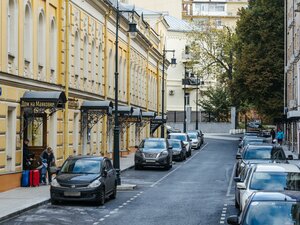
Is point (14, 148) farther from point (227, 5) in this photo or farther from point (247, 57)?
point (227, 5)

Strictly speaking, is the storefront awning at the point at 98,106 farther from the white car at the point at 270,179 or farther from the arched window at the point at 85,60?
the white car at the point at 270,179

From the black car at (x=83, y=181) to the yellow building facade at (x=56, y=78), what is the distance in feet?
8.98

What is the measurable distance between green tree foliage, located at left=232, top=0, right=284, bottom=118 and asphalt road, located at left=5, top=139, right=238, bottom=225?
26762 millimetres

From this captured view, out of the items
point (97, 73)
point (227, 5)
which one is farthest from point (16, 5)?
point (227, 5)

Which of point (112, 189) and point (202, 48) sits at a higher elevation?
point (202, 48)

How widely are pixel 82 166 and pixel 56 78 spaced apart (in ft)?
29.4

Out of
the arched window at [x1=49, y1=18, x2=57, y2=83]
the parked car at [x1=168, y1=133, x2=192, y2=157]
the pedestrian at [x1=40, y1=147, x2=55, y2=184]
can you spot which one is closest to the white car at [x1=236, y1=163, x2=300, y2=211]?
the pedestrian at [x1=40, y1=147, x2=55, y2=184]

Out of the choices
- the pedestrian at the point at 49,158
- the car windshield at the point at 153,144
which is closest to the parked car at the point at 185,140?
the car windshield at the point at 153,144

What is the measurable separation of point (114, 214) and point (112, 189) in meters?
3.92

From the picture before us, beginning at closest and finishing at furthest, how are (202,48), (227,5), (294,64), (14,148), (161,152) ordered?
1. (14,148)
2. (161,152)
3. (294,64)
4. (202,48)
5. (227,5)

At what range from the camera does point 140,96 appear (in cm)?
5944

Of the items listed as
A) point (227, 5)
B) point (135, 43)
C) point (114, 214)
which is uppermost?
point (227, 5)

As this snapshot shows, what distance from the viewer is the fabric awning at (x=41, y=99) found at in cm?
2594

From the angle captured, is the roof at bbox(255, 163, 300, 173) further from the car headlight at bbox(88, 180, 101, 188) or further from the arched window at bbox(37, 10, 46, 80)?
the arched window at bbox(37, 10, 46, 80)
